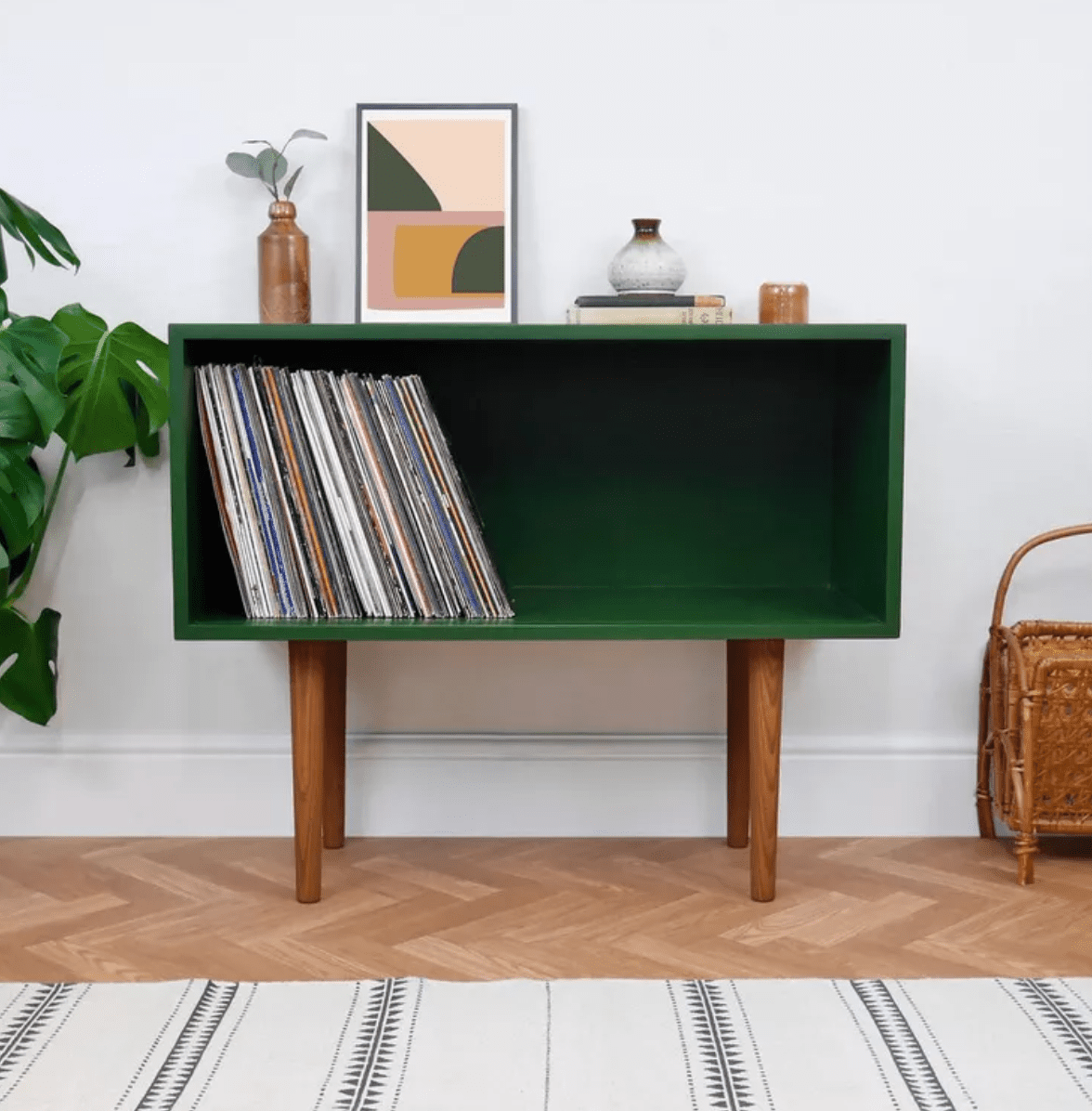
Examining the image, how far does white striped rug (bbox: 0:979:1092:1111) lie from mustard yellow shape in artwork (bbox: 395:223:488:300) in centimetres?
107

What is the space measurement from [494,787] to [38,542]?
837 millimetres

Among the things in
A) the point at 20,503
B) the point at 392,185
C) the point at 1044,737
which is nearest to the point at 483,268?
the point at 392,185

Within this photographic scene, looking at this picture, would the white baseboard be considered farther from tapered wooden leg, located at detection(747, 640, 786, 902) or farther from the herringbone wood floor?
tapered wooden leg, located at detection(747, 640, 786, 902)

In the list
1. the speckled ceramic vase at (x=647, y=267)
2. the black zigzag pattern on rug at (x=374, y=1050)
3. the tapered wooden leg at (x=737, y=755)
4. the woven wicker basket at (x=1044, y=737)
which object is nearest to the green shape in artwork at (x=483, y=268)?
the speckled ceramic vase at (x=647, y=267)

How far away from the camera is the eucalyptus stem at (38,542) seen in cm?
201

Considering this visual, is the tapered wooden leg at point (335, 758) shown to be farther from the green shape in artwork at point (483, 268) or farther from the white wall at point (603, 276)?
the green shape in artwork at point (483, 268)

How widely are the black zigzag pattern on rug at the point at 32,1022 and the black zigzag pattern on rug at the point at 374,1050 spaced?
34 centimetres

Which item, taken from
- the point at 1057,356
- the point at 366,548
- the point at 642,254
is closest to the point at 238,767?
the point at 366,548

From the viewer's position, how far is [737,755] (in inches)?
82.3

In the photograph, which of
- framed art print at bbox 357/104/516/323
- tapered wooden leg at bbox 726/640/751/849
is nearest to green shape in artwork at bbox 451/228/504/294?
framed art print at bbox 357/104/516/323

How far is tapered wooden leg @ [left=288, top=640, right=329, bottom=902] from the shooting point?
71.4 inches

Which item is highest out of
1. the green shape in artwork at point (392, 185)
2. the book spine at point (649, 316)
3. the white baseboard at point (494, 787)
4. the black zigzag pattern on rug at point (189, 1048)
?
the green shape in artwork at point (392, 185)

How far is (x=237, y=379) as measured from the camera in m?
1.81

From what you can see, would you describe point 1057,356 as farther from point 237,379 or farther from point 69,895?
point 69,895
